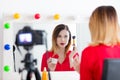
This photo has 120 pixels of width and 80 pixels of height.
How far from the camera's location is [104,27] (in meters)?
1.13

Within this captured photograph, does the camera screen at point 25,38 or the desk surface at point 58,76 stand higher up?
the camera screen at point 25,38

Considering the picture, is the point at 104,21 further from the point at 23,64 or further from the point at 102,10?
the point at 23,64

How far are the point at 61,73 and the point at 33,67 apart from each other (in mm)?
226

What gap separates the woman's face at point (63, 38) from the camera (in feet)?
6.04

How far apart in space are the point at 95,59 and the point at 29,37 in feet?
2.81

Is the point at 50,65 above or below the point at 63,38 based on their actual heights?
below

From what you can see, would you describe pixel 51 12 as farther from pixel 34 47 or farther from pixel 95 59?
pixel 95 59

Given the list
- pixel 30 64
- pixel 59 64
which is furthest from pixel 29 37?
pixel 59 64

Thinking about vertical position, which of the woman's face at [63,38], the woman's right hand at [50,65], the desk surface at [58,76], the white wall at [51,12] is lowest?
the desk surface at [58,76]

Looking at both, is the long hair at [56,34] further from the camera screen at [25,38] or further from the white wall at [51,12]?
the camera screen at [25,38]

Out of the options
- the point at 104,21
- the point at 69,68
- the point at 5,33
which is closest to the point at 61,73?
the point at 69,68

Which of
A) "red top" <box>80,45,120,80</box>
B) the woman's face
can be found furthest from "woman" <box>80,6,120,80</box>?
the woman's face

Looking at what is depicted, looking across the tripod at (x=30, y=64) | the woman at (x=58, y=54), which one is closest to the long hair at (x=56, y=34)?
the woman at (x=58, y=54)

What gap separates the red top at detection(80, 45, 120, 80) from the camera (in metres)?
1.07
